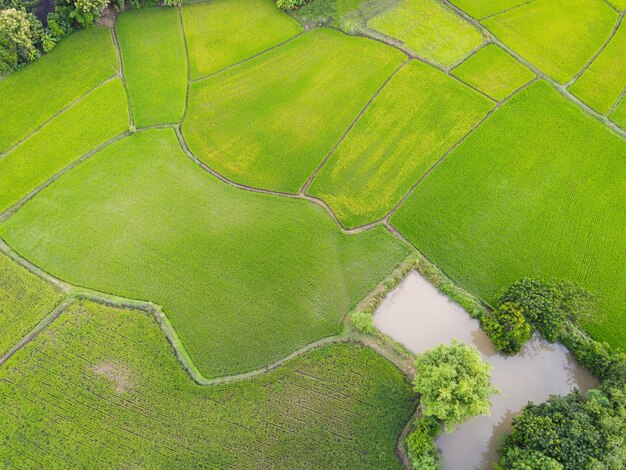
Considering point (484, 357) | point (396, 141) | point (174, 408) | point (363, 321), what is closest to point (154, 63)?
point (396, 141)

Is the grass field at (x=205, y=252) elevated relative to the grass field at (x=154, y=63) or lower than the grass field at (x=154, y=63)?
lower

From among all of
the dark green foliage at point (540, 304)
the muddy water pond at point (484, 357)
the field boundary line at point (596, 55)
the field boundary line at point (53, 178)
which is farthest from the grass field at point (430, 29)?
the field boundary line at point (53, 178)

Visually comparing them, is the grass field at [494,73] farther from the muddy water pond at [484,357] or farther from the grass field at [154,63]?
the grass field at [154,63]

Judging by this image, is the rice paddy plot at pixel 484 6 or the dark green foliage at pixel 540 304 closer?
the dark green foliage at pixel 540 304

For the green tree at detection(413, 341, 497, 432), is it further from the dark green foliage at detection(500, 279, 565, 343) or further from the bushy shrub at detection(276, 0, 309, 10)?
the bushy shrub at detection(276, 0, 309, 10)

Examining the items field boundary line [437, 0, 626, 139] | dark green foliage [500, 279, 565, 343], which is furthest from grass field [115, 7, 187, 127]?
dark green foliage [500, 279, 565, 343]

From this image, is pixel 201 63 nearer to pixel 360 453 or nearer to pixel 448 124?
pixel 448 124

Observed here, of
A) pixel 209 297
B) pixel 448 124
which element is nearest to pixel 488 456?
pixel 209 297
